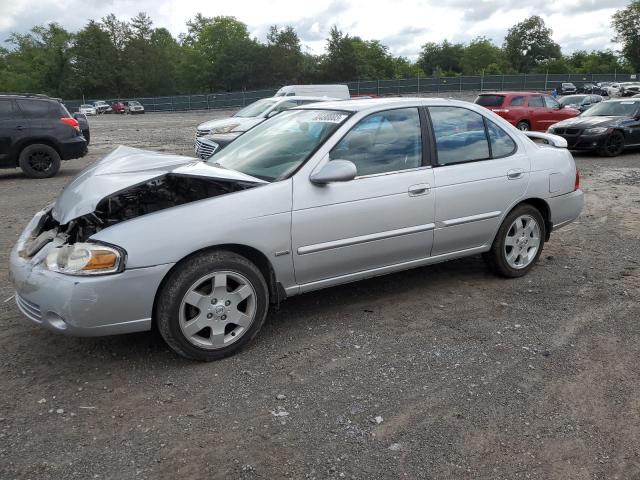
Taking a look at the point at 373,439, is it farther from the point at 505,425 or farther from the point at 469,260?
the point at 469,260

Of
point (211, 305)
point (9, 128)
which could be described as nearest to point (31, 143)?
point (9, 128)

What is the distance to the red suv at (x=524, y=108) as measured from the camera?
16.6 meters

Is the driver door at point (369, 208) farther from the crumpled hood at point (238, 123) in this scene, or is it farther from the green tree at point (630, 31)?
the green tree at point (630, 31)

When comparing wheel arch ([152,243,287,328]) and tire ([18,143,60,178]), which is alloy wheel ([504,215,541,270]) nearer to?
wheel arch ([152,243,287,328])

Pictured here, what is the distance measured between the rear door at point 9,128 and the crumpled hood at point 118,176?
813 centimetres

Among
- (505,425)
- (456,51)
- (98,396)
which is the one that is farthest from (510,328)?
(456,51)

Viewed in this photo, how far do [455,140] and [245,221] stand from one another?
6.77 feet

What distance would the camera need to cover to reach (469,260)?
18.8 feet

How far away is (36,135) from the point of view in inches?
450

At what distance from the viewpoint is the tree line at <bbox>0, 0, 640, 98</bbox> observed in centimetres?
8012

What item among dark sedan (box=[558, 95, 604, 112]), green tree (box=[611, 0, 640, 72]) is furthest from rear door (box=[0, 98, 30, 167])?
green tree (box=[611, 0, 640, 72])

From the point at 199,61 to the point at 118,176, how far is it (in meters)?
93.1

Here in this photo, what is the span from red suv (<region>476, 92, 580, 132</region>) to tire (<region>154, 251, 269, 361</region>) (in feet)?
48.0

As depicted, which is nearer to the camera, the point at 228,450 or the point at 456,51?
the point at 228,450
